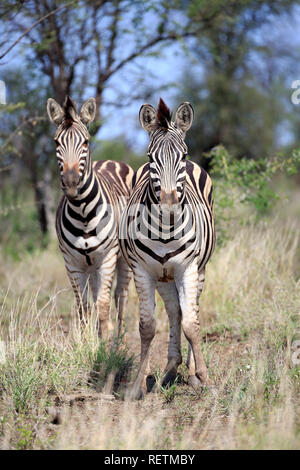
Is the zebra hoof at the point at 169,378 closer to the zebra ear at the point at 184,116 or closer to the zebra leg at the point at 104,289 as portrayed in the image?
the zebra leg at the point at 104,289

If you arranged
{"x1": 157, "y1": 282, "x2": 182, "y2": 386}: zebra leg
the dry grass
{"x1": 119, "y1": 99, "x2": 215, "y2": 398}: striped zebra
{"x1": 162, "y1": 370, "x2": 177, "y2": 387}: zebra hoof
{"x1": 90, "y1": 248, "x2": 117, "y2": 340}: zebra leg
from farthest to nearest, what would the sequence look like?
{"x1": 90, "y1": 248, "x2": 117, "y2": 340}: zebra leg → {"x1": 157, "y1": 282, "x2": 182, "y2": 386}: zebra leg → {"x1": 162, "y1": 370, "x2": 177, "y2": 387}: zebra hoof → {"x1": 119, "y1": 99, "x2": 215, "y2": 398}: striped zebra → the dry grass

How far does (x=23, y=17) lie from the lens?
9.41 m

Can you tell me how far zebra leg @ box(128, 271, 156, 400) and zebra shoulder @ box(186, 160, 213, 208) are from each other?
44.0 inches

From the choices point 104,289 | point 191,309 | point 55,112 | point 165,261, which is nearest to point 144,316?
point 191,309

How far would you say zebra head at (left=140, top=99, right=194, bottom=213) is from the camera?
13.3ft

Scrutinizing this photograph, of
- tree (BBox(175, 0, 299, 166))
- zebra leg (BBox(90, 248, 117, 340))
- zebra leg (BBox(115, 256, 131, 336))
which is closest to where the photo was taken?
zebra leg (BBox(90, 248, 117, 340))

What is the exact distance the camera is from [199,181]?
17.5 ft

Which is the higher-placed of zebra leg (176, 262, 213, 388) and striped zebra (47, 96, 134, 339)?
striped zebra (47, 96, 134, 339)

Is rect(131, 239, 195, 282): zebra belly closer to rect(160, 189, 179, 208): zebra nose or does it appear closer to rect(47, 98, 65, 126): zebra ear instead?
→ rect(160, 189, 179, 208): zebra nose

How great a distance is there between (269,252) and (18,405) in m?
4.33

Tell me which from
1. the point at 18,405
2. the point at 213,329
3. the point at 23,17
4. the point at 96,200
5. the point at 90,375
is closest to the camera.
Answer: the point at 18,405

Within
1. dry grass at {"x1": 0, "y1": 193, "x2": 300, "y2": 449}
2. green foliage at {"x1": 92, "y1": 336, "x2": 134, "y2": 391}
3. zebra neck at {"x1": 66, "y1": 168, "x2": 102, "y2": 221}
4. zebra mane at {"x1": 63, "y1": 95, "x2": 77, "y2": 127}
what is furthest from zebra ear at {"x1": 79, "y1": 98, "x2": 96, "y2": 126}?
green foliage at {"x1": 92, "y1": 336, "x2": 134, "y2": 391}
